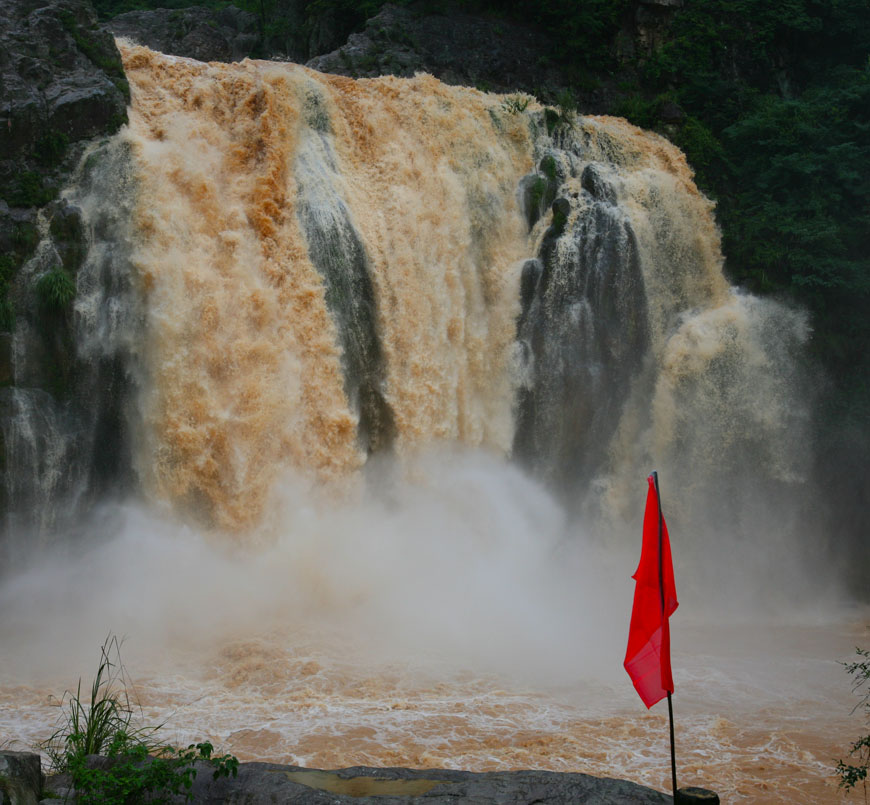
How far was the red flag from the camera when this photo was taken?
571cm

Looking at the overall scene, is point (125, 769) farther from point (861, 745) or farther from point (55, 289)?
point (55, 289)

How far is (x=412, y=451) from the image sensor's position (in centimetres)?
1374

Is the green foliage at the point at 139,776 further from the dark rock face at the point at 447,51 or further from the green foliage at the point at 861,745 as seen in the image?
the dark rock face at the point at 447,51

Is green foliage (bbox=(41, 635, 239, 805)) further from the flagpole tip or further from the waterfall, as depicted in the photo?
the waterfall

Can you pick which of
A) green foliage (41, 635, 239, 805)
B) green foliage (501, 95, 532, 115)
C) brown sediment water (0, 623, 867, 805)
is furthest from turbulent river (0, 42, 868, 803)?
green foliage (41, 635, 239, 805)

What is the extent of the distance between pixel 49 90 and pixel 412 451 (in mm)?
7385

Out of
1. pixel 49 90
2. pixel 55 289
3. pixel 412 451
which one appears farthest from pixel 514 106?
pixel 55 289

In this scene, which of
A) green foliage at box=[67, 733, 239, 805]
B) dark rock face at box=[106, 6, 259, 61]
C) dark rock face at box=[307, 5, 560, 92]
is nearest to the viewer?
green foliage at box=[67, 733, 239, 805]

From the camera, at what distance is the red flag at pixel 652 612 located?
18.7 ft

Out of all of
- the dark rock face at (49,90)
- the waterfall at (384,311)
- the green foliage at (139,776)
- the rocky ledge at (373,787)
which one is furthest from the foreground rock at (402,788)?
the dark rock face at (49,90)

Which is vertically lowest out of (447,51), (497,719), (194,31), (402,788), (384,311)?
(402,788)

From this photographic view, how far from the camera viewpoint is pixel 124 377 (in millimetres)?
12273

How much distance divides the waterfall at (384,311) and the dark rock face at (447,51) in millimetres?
2747

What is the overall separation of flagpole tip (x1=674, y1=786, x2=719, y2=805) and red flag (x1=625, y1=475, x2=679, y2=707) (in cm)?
63
